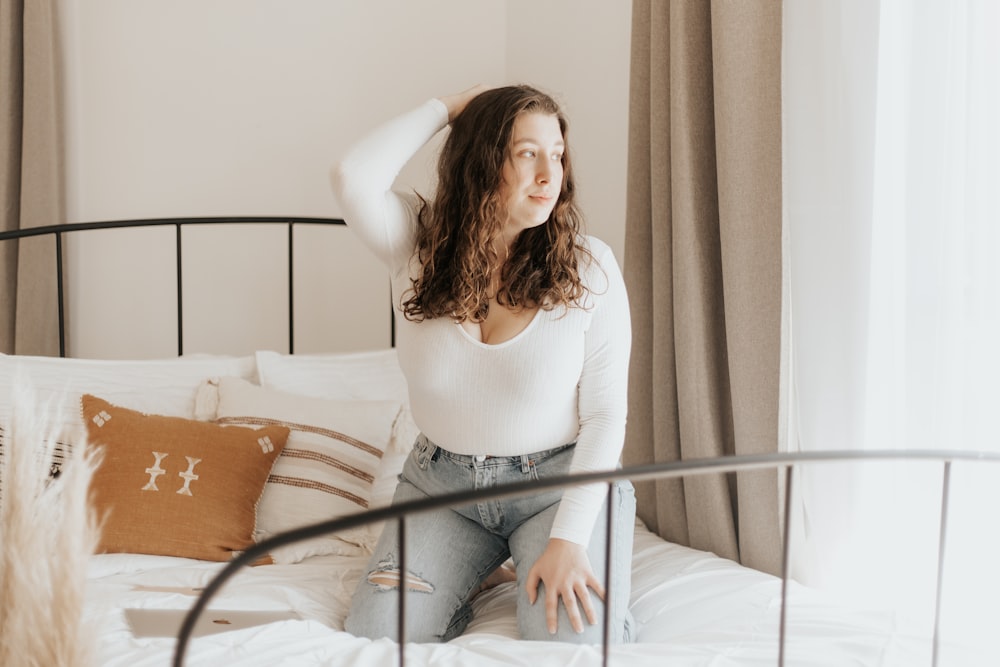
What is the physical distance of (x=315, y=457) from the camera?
6.50 ft

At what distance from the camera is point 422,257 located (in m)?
1.65

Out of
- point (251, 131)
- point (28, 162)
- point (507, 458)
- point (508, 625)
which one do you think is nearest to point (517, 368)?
point (507, 458)

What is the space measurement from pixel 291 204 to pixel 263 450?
3.70 ft

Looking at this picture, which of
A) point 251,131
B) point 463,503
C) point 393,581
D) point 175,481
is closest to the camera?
point 463,503

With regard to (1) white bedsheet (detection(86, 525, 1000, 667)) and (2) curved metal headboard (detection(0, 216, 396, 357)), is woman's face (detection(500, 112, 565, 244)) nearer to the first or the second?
(1) white bedsheet (detection(86, 525, 1000, 667))

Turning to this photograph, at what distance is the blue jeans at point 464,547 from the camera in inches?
60.4

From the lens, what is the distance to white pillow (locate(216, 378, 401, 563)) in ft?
6.30

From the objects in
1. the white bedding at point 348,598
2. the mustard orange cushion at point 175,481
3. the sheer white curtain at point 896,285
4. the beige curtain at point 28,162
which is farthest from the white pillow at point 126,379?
the sheer white curtain at point 896,285

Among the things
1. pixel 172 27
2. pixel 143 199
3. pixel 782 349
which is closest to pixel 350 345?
pixel 143 199

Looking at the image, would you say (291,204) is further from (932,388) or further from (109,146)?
(932,388)

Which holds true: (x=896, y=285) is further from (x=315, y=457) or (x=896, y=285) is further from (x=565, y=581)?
(x=315, y=457)

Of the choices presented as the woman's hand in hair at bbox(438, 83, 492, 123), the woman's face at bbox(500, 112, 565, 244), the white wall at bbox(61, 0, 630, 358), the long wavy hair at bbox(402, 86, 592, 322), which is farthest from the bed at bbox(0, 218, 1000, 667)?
the woman's hand in hair at bbox(438, 83, 492, 123)

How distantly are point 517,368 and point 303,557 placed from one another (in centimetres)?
61

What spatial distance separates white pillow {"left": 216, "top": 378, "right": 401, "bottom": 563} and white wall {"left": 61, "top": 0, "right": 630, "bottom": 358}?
2.70 feet
